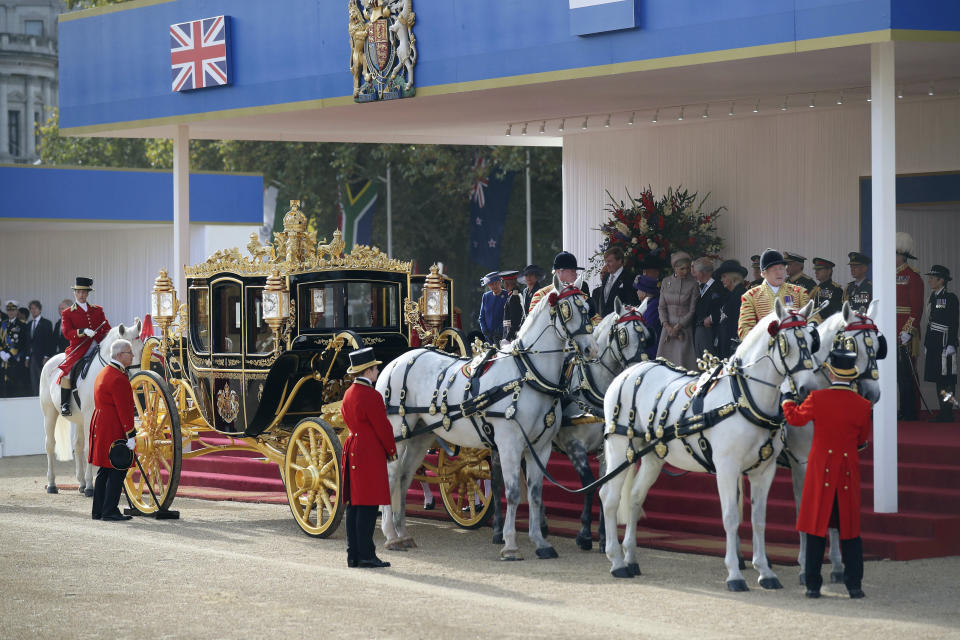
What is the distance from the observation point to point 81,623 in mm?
9242

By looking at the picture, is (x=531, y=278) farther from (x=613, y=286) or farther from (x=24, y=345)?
(x=24, y=345)

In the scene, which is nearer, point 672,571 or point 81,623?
point 81,623

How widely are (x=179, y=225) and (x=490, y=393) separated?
7.58 m

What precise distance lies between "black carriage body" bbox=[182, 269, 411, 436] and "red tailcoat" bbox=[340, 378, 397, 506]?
1861 mm

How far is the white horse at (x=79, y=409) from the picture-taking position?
16.0 meters

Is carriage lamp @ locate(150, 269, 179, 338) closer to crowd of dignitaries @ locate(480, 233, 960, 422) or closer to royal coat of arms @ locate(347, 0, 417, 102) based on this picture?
royal coat of arms @ locate(347, 0, 417, 102)

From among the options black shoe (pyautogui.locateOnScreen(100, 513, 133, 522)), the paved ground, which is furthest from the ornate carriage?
the paved ground

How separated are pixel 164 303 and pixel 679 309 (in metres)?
5.36

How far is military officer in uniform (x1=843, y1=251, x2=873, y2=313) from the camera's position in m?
14.5

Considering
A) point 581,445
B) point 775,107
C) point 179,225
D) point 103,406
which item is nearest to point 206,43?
point 179,225

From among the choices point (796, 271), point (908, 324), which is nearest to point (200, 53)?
point (796, 271)

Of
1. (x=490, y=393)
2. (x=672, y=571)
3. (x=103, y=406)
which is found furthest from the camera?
(x=103, y=406)

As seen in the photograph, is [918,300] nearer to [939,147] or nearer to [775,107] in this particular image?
[939,147]

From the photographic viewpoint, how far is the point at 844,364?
957cm
